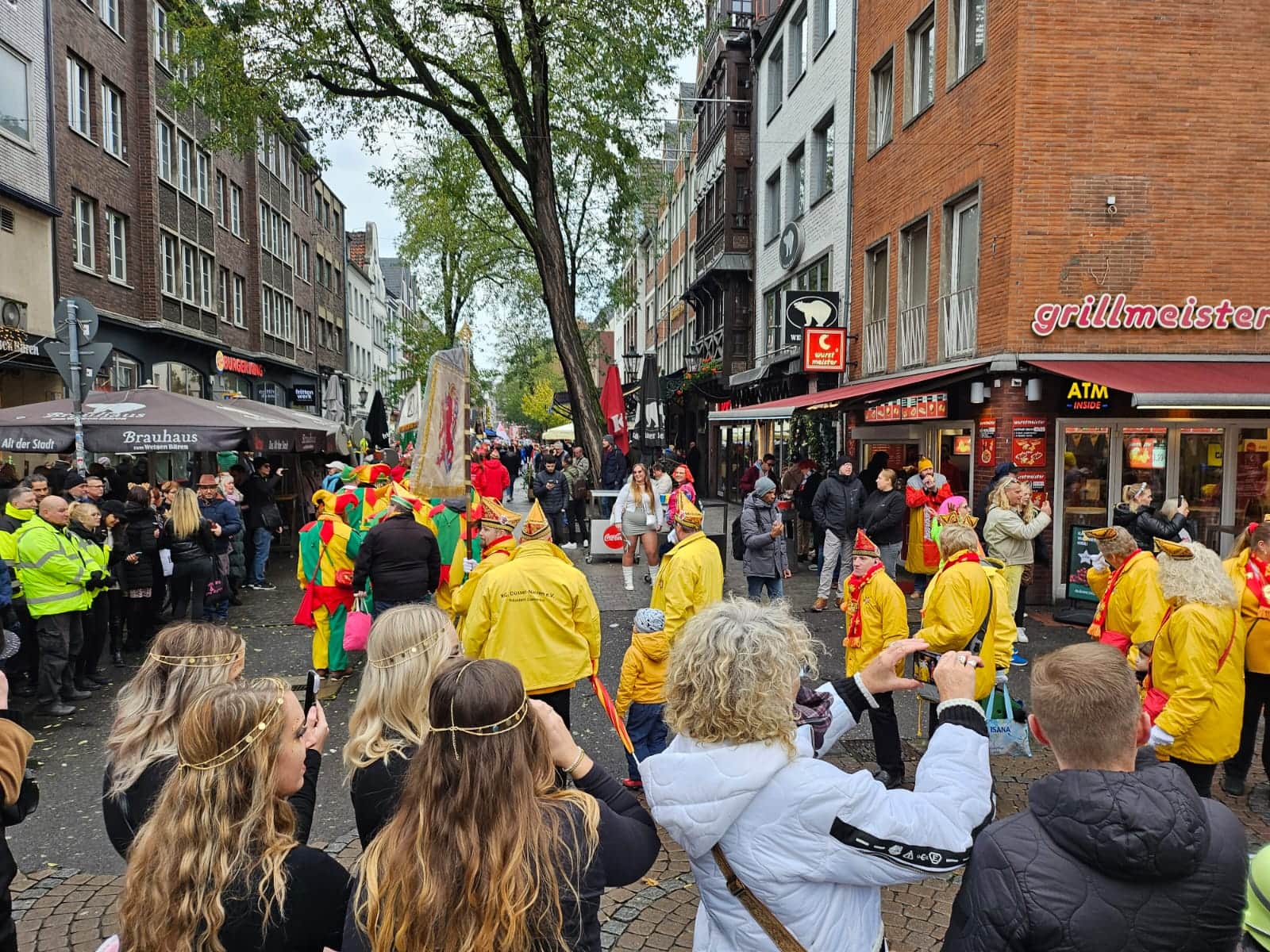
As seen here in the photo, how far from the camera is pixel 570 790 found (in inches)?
79.3

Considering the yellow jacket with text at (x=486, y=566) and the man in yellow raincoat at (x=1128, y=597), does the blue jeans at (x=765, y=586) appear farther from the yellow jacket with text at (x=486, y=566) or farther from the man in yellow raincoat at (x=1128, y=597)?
the man in yellow raincoat at (x=1128, y=597)

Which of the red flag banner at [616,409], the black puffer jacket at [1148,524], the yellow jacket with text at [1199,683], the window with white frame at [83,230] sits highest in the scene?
the window with white frame at [83,230]

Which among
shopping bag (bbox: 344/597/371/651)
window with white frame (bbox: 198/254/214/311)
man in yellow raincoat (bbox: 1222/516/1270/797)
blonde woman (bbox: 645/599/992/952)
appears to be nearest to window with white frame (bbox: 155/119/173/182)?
window with white frame (bbox: 198/254/214/311)

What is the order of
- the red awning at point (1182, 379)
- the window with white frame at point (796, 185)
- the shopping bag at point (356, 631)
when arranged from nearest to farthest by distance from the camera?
the shopping bag at point (356, 631) < the red awning at point (1182, 379) < the window with white frame at point (796, 185)

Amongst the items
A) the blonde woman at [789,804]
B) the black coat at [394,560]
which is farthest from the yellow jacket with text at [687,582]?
the blonde woman at [789,804]

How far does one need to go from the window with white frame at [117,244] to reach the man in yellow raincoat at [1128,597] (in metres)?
22.6

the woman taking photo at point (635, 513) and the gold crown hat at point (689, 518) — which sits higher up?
the gold crown hat at point (689, 518)

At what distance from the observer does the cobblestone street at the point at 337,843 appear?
3.87 meters

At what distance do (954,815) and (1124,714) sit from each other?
0.45 metres

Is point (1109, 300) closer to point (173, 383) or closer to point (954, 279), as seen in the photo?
point (954, 279)

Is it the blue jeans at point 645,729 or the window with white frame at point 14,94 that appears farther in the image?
the window with white frame at point 14,94

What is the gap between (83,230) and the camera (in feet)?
63.9

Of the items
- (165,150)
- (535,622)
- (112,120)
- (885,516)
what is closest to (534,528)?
(535,622)

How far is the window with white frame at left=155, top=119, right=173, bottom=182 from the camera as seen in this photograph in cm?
2336
